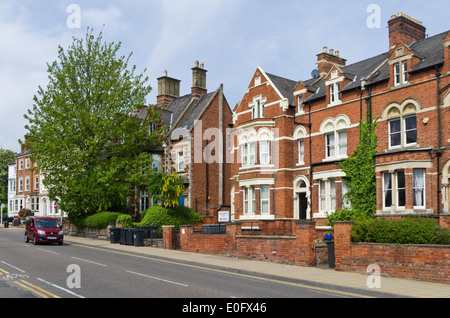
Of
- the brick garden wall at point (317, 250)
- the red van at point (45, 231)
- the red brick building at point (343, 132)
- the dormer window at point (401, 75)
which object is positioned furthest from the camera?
the red van at point (45, 231)

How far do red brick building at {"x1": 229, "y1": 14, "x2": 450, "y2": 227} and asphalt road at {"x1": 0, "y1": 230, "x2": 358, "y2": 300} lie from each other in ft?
42.0

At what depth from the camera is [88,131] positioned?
37844mm

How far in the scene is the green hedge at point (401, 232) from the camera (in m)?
16.7

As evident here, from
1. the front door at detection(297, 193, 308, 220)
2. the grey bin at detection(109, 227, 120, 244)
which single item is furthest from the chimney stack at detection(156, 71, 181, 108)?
the front door at detection(297, 193, 308, 220)

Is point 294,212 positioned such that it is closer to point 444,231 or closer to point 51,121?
point 444,231

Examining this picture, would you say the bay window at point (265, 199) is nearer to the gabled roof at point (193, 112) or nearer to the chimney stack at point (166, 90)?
the gabled roof at point (193, 112)

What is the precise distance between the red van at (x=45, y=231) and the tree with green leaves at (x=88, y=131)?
6.17 m

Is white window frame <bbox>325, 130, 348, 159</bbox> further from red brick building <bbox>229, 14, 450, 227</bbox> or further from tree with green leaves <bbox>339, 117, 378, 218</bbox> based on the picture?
tree with green leaves <bbox>339, 117, 378, 218</bbox>

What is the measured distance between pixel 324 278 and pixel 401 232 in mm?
3465

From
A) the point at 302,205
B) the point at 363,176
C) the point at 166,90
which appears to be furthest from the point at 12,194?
the point at 363,176

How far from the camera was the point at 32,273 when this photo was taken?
53.8ft

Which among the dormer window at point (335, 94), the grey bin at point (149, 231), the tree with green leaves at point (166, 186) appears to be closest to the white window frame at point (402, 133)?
the dormer window at point (335, 94)
